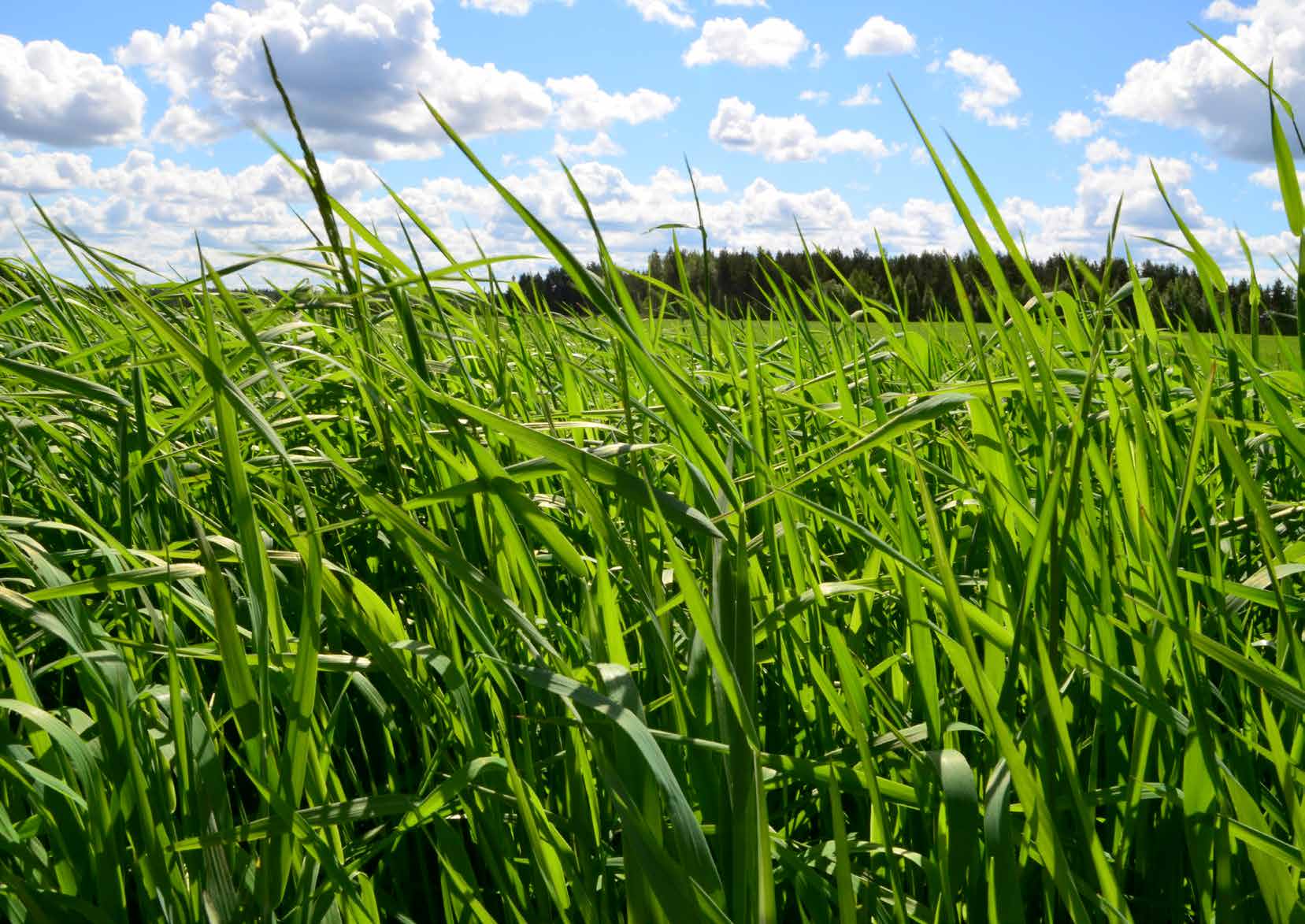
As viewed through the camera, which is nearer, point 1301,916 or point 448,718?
point 1301,916

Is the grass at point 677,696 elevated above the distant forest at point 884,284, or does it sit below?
below

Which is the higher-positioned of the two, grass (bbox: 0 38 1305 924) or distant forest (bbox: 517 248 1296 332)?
distant forest (bbox: 517 248 1296 332)

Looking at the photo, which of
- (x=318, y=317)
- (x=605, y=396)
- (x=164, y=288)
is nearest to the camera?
(x=164, y=288)

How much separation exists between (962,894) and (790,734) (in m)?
0.23

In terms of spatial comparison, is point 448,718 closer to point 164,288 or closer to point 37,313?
point 164,288

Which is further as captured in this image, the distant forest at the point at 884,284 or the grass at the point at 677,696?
the distant forest at the point at 884,284

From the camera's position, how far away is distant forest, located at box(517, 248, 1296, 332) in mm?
1869

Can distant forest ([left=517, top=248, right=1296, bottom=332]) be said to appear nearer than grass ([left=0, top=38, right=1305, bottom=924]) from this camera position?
No

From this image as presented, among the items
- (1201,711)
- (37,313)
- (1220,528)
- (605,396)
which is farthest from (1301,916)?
(37,313)

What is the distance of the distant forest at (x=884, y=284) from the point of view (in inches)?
73.6

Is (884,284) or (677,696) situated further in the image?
(884,284)

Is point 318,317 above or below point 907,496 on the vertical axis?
above

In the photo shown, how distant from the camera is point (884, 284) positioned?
10555 millimetres

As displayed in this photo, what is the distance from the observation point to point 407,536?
0.62 m
